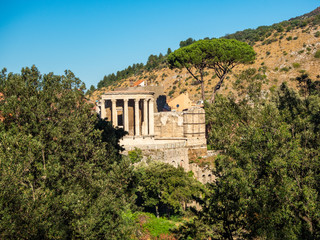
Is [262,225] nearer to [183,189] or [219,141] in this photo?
[183,189]

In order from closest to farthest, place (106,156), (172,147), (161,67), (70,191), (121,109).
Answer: (70,191) → (106,156) → (172,147) → (121,109) → (161,67)

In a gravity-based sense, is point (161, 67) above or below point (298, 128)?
above

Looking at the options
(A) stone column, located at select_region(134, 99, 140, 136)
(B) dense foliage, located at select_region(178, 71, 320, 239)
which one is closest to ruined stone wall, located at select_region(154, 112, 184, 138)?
(A) stone column, located at select_region(134, 99, 140, 136)

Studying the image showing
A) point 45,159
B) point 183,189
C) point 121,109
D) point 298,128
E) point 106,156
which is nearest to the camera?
point 45,159

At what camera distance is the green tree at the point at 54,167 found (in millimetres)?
12547

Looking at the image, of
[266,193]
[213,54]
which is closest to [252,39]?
[213,54]

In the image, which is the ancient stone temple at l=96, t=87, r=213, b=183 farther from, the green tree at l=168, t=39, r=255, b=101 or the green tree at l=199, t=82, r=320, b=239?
the green tree at l=199, t=82, r=320, b=239

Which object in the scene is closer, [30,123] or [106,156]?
[30,123]

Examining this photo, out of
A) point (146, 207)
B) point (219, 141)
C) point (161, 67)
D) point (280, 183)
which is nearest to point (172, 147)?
point (219, 141)

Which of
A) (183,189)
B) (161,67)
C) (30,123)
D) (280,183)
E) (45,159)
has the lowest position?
(183,189)

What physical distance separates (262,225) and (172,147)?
59.5ft

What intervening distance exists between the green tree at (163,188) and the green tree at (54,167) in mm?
8457

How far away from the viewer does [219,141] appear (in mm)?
33000

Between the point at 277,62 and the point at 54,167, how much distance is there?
67.6m
